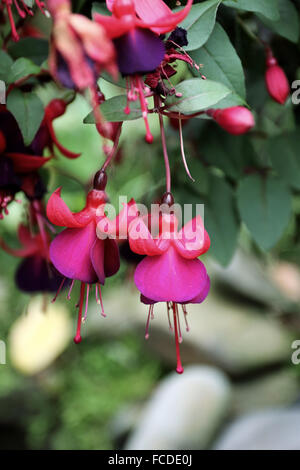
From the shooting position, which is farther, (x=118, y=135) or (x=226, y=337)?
(x=226, y=337)

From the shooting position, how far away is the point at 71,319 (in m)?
2.11

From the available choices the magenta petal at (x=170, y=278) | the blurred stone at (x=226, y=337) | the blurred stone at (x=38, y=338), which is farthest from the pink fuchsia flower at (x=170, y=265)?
the blurred stone at (x=38, y=338)

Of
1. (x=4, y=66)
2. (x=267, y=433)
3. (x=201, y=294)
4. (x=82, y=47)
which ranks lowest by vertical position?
(x=267, y=433)

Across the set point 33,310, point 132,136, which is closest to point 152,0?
point 132,136

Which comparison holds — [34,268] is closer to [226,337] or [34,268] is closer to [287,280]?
[226,337]

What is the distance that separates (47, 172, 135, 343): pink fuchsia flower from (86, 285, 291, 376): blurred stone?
4.56 feet

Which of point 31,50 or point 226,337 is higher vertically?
point 31,50

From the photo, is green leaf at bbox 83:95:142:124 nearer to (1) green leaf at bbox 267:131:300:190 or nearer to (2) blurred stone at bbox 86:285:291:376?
(1) green leaf at bbox 267:131:300:190

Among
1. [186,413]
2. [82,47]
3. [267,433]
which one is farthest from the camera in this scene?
[186,413]

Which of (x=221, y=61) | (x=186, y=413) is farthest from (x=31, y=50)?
(x=186, y=413)

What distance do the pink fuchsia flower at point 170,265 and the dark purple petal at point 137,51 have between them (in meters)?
0.10

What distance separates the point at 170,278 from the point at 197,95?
0.41 feet

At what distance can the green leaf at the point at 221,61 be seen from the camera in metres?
0.42

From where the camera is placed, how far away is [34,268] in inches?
23.8
